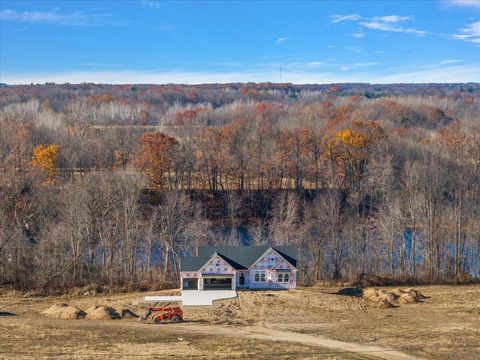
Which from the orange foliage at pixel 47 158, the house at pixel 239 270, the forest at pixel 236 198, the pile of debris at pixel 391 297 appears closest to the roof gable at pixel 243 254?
the house at pixel 239 270

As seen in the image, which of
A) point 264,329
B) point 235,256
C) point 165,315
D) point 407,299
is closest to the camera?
point 264,329

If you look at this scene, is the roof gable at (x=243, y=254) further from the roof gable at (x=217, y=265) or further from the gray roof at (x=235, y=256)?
the roof gable at (x=217, y=265)

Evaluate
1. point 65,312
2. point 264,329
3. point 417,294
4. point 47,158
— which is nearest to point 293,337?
point 264,329

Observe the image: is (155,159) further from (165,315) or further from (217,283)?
(165,315)

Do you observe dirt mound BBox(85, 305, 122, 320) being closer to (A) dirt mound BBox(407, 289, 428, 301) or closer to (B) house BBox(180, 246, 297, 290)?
(B) house BBox(180, 246, 297, 290)

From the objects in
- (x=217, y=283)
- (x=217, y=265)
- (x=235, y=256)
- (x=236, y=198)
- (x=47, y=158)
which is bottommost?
(x=217, y=283)

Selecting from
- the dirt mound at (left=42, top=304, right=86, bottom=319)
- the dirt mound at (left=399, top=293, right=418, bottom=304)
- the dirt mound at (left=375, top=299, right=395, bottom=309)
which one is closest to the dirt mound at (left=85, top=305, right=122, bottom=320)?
the dirt mound at (left=42, top=304, right=86, bottom=319)

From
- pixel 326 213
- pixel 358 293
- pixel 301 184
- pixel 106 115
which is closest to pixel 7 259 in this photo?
pixel 358 293
